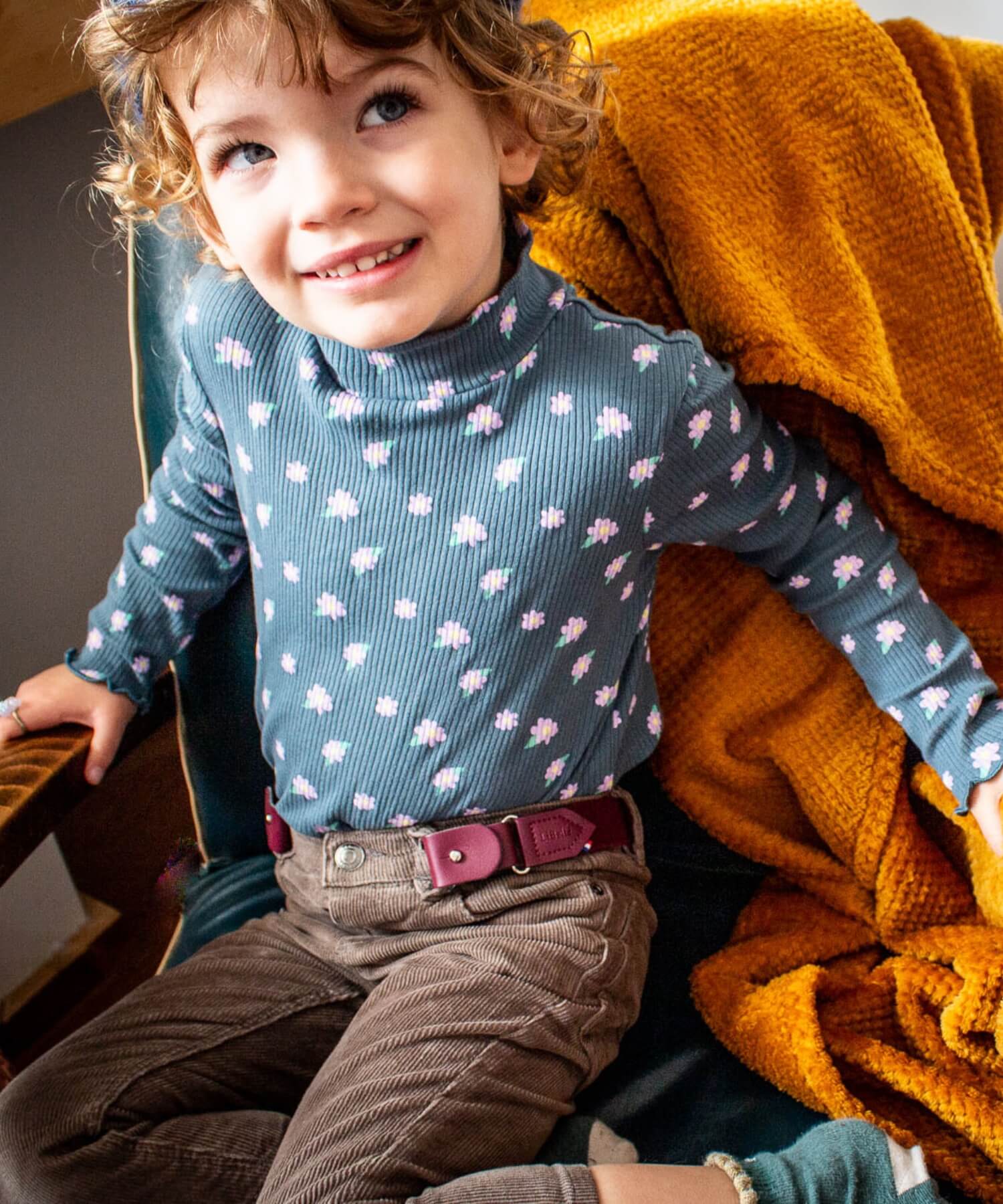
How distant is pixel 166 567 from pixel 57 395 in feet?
1.48

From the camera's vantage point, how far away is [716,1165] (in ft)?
2.41

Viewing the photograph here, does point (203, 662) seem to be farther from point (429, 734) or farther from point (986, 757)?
point (986, 757)

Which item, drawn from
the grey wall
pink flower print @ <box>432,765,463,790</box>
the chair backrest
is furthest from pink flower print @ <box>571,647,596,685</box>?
the grey wall

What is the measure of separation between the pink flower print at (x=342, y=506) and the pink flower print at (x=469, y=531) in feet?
0.24

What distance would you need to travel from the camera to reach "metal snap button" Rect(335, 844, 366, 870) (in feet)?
2.86

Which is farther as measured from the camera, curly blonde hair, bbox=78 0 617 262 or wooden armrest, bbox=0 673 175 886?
wooden armrest, bbox=0 673 175 886

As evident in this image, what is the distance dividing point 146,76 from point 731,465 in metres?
0.45

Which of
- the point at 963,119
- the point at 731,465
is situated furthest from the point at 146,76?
the point at 963,119

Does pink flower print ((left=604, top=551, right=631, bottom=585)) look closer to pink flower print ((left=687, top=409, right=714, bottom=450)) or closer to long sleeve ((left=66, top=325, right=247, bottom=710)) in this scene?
pink flower print ((left=687, top=409, right=714, bottom=450))

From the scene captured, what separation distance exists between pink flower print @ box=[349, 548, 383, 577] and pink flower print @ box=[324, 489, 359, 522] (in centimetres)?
2

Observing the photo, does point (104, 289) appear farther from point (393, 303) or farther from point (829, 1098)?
point (829, 1098)

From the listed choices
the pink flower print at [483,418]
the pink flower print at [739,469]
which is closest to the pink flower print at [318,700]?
A: the pink flower print at [483,418]

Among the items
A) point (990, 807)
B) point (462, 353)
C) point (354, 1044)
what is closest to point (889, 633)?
point (990, 807)

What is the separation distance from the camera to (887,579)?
89 centimetres
